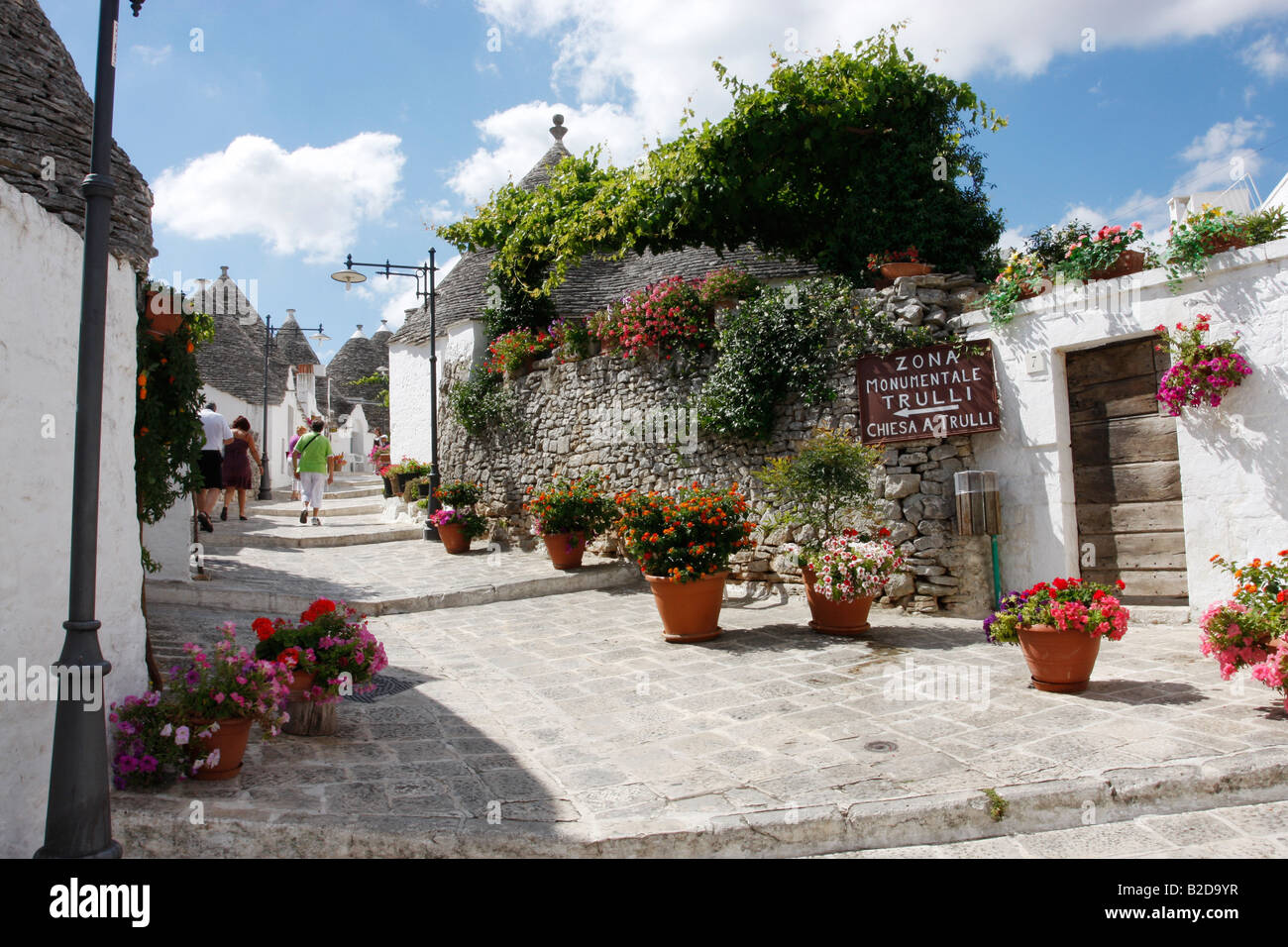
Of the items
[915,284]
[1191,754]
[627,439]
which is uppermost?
[915,284]

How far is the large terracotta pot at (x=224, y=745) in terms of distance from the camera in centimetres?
385

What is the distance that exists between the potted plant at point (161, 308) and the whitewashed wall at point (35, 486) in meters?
1.53

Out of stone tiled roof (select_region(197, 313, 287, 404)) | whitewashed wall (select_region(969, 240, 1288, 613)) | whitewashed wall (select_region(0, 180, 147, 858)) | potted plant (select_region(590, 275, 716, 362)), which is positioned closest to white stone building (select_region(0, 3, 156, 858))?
whitewashed wall (select_region(0, 180, 147, 858))

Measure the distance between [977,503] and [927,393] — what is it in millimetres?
1232

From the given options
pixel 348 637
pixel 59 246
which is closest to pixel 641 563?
pixel 348 637

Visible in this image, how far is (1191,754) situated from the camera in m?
4.07

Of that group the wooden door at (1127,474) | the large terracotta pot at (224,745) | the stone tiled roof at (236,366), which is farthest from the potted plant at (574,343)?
the stone tiled roof at (236,366)

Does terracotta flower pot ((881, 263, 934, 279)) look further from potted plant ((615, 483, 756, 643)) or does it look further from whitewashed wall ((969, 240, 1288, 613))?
potted plant ((615, 483, 756, 643))

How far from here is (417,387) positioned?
59.6 ft

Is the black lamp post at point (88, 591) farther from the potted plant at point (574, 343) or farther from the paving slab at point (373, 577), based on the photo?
the potted plant at point (574, 343)

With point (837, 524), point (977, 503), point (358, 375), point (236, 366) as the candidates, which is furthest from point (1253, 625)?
point (358, 375)

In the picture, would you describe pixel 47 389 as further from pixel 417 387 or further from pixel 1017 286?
pixel 417 387
